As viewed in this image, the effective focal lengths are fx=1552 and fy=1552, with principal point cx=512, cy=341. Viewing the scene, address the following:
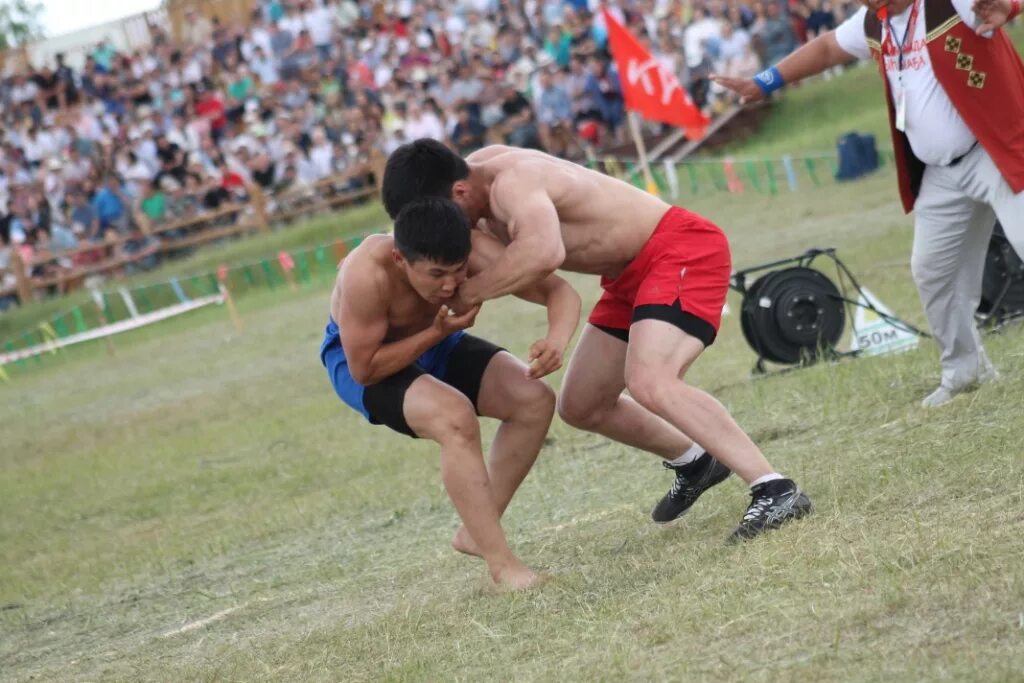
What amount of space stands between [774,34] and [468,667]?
19.8 metres

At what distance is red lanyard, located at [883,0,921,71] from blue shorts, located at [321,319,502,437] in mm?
2034

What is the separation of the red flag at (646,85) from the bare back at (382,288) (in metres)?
12.0

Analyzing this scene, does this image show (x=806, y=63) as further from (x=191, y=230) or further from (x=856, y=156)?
(x=191, y=230)

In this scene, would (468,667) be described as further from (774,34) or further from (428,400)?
(774,34)

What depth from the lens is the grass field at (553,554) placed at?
152 inches

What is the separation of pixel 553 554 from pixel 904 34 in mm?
2439

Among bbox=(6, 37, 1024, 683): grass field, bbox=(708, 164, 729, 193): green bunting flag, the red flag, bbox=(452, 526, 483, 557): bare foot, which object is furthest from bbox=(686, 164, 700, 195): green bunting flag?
bbox=(452, 526, 483, 557): bare foot

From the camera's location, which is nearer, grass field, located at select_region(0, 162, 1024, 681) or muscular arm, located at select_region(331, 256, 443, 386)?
grass field, located at select_region(0, 162, 1024, 681)

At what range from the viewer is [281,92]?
2598 cm

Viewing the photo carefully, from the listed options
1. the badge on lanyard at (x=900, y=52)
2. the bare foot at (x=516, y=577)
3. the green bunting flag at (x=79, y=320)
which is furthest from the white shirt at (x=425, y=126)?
the bare foot at (x=516, y=577)

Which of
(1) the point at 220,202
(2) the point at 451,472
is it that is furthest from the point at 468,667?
(1) the point at 220,202

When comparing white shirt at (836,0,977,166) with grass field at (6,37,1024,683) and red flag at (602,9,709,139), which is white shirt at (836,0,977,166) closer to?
grass field at (6,37,1024,683)

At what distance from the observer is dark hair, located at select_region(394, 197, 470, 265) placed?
4.77 m

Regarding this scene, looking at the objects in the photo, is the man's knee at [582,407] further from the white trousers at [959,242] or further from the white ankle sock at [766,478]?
the white trousers at [959,242]
